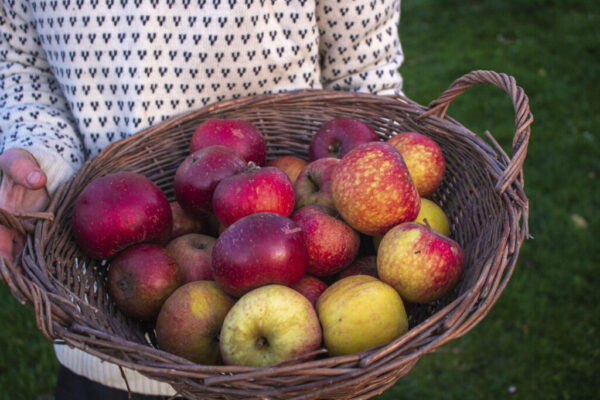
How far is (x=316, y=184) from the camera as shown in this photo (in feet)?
5.19

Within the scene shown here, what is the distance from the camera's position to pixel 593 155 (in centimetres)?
336

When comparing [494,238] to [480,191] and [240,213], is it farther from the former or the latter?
[240,213]

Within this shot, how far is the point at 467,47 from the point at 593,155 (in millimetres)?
1739

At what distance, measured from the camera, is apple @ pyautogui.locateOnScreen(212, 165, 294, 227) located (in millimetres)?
1354

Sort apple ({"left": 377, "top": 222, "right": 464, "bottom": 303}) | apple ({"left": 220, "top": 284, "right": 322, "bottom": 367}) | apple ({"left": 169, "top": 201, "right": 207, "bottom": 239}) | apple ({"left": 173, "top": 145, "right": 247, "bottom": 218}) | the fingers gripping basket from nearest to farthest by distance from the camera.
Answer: the fingers gripping basket → apple ({"left": 220, "top": 284, "right": 322, "bottom": 367}) → apple ({"left": 377, "top": 222, "right": 464, "bottom": 303}) → apple ({"left": 173, "top": 145, "right": 247, "bottom": 218}) → apple ({"left": 169, "top": 201, "right": 207, "bottom": 239})

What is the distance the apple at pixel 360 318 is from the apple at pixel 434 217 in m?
0.33

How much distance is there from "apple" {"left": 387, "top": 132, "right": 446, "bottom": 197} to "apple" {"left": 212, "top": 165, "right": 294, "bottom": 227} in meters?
0.40

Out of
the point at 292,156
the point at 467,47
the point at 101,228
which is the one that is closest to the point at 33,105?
the point at 101,228

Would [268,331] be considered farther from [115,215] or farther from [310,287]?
[115,215]

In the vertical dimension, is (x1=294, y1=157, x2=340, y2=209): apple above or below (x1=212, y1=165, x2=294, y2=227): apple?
below

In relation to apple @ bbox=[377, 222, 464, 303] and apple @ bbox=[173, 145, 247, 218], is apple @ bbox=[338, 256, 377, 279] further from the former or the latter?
apple @ bbox=[173, 145, 247, 218]

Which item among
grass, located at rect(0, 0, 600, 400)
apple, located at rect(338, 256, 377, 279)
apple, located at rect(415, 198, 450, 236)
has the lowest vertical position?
grass, located at rect(0, 0, 600, 400)

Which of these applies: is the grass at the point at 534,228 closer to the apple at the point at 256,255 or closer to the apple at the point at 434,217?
the apple at the point at 434,217

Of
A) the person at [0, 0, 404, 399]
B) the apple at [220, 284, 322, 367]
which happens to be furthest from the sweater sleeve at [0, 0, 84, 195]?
the apple at [220, 284, 322, 367]
